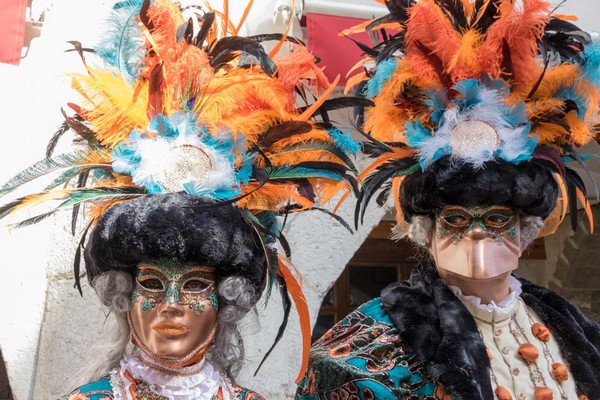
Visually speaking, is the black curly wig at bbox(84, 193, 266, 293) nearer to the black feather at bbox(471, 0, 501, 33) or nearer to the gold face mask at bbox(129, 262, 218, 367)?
the gold face mask at bbox(129, 262, 218, 367)

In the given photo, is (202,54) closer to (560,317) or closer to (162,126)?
(162,126)

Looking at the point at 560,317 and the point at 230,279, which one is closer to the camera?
the point at 230,279

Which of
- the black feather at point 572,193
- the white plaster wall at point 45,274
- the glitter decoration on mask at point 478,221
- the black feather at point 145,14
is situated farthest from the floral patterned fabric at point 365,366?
A: the black feather at point 145,14

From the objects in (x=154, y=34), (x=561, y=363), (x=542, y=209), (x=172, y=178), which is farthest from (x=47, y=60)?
(x=561, y=363)

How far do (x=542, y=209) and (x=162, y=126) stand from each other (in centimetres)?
133

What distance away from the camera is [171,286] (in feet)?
8.21

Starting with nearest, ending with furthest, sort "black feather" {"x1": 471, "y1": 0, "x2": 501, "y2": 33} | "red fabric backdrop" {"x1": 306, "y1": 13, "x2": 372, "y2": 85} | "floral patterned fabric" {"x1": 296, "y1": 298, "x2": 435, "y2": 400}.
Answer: "floral patterned fabric" {"x1": 296, "y1": 298, "x2": 435, "y2": 400} < "black feather" {"x1": 471, "y1": 0, "x2": 501, "y2": 33} < "red fabric backdrop" {"x1": 306, "y1": 13, "x2": 372, "y2": 85}

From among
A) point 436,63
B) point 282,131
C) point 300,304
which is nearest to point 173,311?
point 300,304

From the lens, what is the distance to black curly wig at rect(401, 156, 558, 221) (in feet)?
9.47

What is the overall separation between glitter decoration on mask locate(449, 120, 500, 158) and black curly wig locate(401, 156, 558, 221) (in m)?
0.04

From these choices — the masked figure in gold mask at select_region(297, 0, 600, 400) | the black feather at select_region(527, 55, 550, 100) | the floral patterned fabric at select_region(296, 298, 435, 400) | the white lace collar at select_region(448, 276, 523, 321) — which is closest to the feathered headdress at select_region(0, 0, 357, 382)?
the floral patterned fabric at select_region(296, 298, 435, 400)

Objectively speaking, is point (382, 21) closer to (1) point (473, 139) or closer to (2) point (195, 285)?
(1) point (473, 139)

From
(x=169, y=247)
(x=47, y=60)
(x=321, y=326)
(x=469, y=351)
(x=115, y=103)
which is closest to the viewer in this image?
(x=169, y=247)

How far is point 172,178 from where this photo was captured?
2582 millimetres
